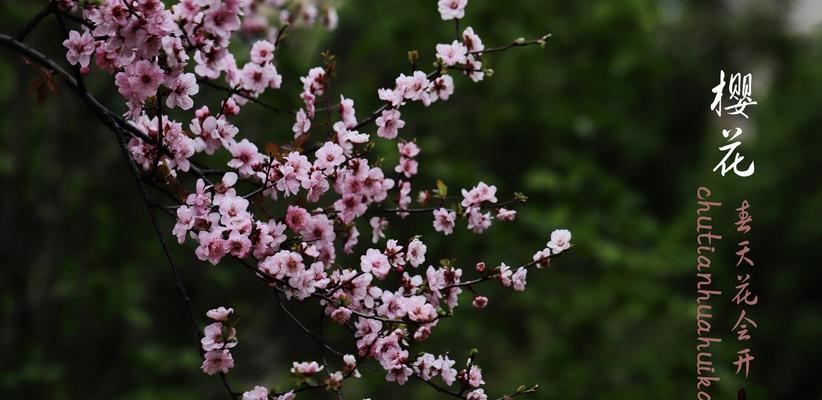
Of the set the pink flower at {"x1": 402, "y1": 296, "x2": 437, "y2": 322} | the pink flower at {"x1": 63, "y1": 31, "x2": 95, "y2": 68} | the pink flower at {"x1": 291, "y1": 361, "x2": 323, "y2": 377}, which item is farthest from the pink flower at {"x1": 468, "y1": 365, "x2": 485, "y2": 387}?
the pink flower at {"x1": 63, "y1": 31, "x2": 95, "y2": 68}

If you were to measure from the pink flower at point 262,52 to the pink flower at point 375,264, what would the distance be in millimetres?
887

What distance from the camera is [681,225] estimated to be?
795cm

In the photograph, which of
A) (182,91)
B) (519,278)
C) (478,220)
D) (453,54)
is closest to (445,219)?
(478,220)

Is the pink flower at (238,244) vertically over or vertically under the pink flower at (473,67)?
under

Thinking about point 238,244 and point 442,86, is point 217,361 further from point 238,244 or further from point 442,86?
point 442,86

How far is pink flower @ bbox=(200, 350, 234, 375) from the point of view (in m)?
2.41

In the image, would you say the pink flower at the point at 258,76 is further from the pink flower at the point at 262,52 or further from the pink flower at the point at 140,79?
the pink flower at the point at 140,79

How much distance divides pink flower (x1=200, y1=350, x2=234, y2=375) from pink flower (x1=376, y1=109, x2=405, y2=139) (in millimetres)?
908

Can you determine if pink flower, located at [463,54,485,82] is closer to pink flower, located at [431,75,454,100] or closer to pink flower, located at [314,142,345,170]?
pink flower, located at [431,75,454,100]

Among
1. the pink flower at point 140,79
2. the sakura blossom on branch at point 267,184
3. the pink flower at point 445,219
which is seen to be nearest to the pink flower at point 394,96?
the sakura blossom on branch at point 267,184

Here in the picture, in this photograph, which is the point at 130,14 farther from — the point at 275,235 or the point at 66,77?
the point at 275,235

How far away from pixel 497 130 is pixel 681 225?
203cm

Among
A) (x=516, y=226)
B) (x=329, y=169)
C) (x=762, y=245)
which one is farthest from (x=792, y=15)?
(x=329, y=169)

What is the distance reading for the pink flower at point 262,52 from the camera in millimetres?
2959
